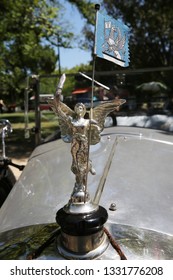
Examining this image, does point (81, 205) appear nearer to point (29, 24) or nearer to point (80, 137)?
point (80, 137)

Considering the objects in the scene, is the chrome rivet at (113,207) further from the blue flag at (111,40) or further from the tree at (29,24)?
the tree at (29,24)

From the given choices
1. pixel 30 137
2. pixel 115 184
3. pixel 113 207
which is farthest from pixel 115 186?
pixel 30 137

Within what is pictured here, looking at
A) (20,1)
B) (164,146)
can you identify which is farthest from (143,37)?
(164,146)

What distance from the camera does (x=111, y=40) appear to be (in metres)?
1.24

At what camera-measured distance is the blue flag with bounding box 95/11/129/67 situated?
1190 millimetres

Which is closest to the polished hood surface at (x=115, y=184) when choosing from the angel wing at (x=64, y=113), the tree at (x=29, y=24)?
the angel wing at (x=64, y=113)

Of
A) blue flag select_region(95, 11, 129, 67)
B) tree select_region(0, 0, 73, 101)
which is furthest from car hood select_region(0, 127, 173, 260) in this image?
Answer: tree select_region(0, 0, 73, 101)

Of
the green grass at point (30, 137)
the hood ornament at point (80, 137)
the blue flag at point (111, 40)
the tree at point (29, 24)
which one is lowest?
the green grass at point (30, 137)

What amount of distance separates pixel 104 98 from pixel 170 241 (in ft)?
6.25

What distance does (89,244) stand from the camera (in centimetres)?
120

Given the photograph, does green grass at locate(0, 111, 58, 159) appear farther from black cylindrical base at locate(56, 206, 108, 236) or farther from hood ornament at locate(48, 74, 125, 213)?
black cylindrical base at locate(56, 206, 108, 236)

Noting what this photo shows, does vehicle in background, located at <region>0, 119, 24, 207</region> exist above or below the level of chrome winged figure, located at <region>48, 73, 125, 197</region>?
below

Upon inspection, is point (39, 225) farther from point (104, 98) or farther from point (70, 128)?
point (104, 98)

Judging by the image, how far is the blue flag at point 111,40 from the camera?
3.91ft
